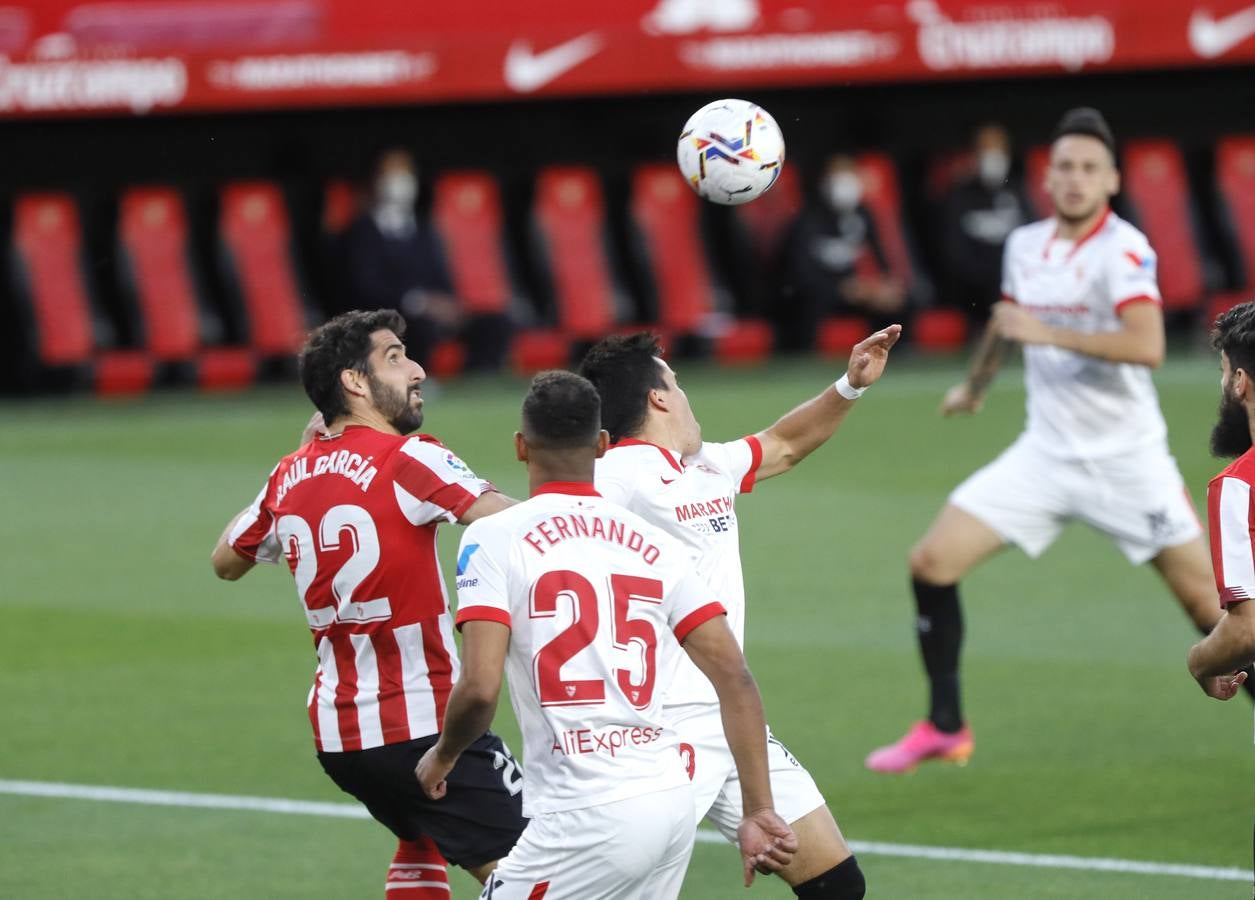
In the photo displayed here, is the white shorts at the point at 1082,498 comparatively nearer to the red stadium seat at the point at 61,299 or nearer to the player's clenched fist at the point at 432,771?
the player's clenched fist at the point at 432,771

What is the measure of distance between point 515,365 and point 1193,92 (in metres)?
8.57

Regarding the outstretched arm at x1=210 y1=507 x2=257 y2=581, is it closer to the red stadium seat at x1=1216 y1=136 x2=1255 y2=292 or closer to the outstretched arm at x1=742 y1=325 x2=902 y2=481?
the outstretched arm at x1=742 y1=325 x2=902 y2=481

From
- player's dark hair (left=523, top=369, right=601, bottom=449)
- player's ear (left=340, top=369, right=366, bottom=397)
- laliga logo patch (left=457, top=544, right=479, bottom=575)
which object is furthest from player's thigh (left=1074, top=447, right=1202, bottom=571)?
laliga logo patch (left=457, top=544, right=479, bottom=575)

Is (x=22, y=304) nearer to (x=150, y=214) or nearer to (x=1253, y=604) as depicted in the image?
(x=150, y=214)

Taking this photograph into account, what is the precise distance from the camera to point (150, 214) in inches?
825

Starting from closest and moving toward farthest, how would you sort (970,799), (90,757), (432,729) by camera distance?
(432,729)
(970,799)
(90,757)

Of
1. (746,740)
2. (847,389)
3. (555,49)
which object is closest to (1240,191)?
(555,49)

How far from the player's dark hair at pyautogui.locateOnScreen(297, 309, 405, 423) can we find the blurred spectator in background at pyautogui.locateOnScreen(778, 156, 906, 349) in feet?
52.7

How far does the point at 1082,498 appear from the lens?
27.5ft

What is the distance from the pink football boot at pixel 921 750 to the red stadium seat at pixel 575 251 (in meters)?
13.5

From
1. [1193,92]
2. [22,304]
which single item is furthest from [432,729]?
[1193,92]

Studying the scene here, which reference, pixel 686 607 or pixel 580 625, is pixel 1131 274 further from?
pixel 580 625

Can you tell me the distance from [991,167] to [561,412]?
17.5m

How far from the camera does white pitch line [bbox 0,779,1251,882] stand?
271 inches
